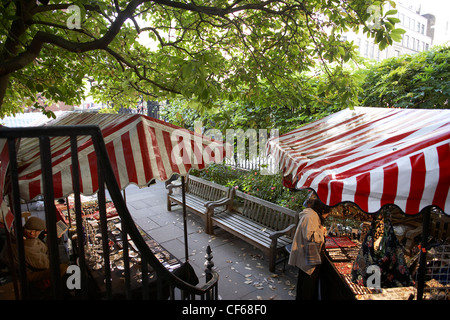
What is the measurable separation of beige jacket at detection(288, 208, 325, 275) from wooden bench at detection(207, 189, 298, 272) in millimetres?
1366

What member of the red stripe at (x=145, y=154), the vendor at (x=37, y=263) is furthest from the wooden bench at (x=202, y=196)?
the red stripe at (x=145, y=154)

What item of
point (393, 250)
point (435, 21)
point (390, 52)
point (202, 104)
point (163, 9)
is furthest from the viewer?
point (435, 21)

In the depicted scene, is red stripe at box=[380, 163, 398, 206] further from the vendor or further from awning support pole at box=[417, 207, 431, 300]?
the vendor

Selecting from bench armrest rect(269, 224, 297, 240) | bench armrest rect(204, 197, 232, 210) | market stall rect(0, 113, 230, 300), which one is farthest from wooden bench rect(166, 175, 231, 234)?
market stall rect(0, 113, 230, 300)

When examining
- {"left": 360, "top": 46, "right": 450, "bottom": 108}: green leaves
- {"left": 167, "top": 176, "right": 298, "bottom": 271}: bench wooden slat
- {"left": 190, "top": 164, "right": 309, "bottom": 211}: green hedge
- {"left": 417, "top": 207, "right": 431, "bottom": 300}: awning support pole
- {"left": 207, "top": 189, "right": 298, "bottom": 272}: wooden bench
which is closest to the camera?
{"left": 417, "top": 207, "right": 431, "bottom": 300}: awning support pole

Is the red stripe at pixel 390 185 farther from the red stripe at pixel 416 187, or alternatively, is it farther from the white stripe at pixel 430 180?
the white stripe at pixel 430 180

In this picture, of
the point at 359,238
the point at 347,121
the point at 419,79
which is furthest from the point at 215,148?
the point at 419,79

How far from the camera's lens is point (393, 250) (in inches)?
139

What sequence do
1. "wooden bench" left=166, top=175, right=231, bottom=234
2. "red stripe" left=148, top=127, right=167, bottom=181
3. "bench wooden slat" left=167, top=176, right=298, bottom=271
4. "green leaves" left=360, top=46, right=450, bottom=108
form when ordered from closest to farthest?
1. "red stripe" left=148, top=127, right=167, bottom=181
2. "green leaves" left=360, top=46, right=450, bottom=108
3. "bench wooden slat" left=167, top=176, right=298, bottom=271
4. "wooden bench" left=166, top=175, right=231, bottom=234

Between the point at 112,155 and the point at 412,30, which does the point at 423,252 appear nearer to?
the point at 112,155

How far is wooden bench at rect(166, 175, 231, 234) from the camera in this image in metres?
8.00

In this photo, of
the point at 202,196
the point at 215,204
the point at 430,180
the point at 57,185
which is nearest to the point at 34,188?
the point at 57,185

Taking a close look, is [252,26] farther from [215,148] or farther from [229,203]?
[229,203]

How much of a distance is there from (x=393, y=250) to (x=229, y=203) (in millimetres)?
4962
